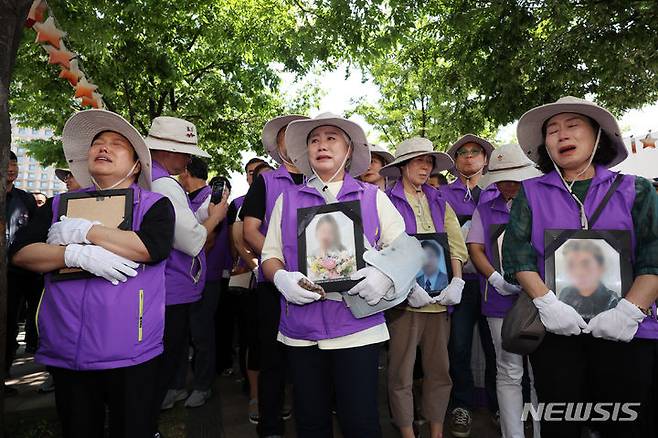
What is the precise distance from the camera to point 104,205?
224cm

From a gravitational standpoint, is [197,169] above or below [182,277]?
above

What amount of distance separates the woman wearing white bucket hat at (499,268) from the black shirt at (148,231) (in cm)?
235

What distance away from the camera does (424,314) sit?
131 inches

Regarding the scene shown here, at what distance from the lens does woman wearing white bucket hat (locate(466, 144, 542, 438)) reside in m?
3.20

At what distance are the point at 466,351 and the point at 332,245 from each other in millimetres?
2403

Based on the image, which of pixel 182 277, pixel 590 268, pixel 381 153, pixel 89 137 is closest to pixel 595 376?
pixel 590 268

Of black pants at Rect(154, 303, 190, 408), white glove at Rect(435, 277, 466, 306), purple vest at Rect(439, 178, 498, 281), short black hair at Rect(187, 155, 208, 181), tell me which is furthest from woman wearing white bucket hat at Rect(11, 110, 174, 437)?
purple vest at Rect(439, 178, 498, 281)

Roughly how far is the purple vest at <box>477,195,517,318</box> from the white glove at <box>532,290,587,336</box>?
4.13ft

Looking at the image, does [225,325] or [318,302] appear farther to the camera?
[225,325]

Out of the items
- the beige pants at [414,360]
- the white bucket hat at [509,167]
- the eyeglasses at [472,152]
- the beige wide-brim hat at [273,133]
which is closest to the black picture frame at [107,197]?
the beige wide-brim hat at [273,133]

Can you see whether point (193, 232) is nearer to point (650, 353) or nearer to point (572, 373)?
point (572, 373)

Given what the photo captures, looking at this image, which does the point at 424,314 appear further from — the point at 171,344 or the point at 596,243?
the point at 171,344

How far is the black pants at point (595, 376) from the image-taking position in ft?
6.78

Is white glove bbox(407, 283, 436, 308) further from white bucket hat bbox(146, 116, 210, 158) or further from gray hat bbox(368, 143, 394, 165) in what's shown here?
gray hat bbox(368, 143, 394, 165)
